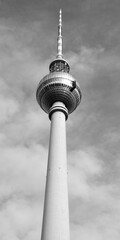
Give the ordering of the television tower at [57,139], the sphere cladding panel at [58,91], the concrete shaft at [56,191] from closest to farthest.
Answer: the concrete shaft at [56,191] < the television tower at [57,139] < the sphere cladding panel at [58,91]

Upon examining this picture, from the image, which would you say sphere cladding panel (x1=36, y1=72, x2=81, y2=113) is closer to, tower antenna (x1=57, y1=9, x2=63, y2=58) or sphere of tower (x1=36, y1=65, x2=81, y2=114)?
sphere of tower (x1=36, y1=65, x2=81, y2=114)

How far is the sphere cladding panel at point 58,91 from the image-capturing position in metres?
67.4

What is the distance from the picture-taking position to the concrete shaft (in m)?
44.0

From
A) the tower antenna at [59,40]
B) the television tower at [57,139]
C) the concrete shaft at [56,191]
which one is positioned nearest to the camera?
the concrete shaft at [56,191]

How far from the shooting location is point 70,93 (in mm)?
67875

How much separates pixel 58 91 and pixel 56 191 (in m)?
26.3

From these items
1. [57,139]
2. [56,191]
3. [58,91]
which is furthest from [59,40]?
[56,191]

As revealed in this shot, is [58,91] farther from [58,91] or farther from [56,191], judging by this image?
[56,191]

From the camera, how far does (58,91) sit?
6719cm

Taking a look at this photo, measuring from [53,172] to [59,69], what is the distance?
33886 mm

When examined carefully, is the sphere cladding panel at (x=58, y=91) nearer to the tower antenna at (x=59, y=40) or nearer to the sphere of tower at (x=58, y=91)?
the sphere of tower at (x=58, y=91)

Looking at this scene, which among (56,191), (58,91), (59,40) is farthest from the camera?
(59,40)

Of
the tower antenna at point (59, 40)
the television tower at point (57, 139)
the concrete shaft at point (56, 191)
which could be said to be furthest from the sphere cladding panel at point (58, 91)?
the tower antenna at point (59, 40)

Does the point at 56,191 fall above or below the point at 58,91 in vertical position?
below
